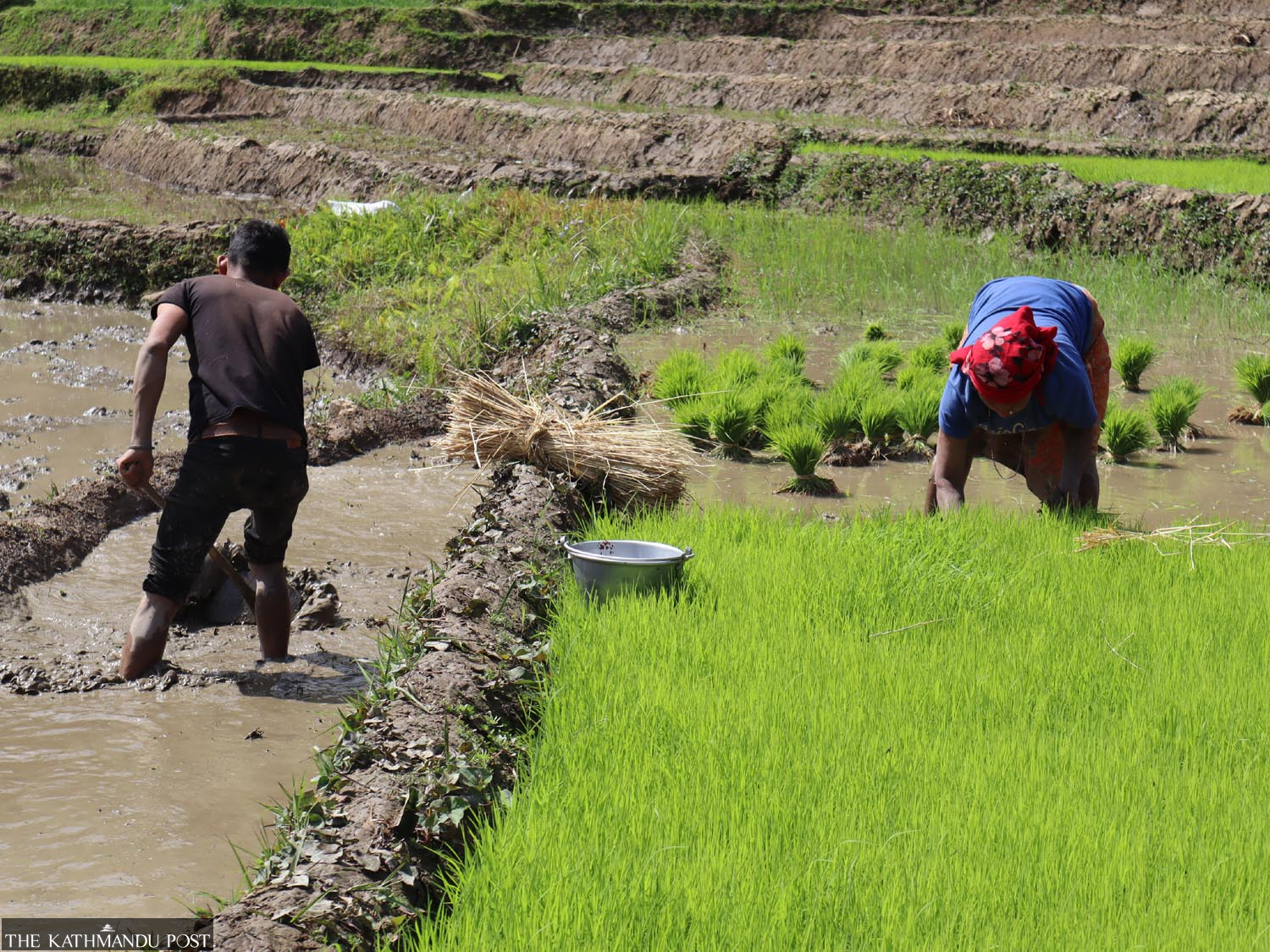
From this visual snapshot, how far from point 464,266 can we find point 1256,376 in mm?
6237

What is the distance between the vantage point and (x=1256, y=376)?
7645 mm

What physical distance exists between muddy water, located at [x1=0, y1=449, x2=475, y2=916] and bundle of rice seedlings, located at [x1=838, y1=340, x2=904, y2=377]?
3237 millimetres

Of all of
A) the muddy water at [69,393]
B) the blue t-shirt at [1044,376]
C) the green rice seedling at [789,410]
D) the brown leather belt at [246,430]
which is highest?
the blue t-shirt at [1044,376]

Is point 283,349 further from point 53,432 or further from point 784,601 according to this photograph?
point 53,432

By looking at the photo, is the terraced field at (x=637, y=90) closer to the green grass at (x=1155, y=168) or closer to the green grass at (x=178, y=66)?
the green grass at (x=178, y=66)

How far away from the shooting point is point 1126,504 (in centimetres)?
595

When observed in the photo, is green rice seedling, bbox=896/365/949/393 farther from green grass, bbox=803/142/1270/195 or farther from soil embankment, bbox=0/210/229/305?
soil embankment, bbox=0/210/229/305

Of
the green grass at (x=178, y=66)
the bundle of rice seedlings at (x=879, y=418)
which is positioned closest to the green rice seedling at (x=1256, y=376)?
the bundle of rice seedlings at (x=879, y=418)

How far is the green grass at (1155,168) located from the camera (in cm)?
1234

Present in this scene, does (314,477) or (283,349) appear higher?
(283,349)

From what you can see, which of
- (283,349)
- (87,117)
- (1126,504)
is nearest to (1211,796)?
(283,349)

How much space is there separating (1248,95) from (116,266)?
15.6 m

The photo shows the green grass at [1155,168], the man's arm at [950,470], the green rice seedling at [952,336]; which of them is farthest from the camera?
the green grass at [1155,168]

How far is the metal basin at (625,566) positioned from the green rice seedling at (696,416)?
283cm
